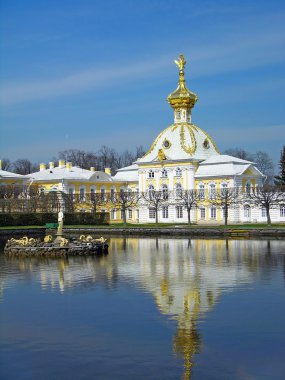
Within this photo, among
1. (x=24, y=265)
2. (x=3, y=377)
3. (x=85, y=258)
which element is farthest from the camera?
(x=85, y=258)

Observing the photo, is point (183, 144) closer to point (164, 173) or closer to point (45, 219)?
point (164, 173)

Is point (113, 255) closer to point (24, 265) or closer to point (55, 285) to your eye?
point (24, 265)

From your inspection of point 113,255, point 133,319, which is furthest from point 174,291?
point 113,255

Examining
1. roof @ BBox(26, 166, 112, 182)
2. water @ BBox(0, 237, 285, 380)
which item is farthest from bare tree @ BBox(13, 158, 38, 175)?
water @ BBox(0, 237, 285, 380)

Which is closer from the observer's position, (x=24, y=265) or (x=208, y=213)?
(x=24, y=265)

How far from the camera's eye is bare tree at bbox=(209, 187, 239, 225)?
50603 mm

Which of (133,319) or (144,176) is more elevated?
(144,176)

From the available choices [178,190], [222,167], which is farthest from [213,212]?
[178,190]

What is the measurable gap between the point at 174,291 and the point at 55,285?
3.67m

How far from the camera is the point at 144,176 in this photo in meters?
59.3

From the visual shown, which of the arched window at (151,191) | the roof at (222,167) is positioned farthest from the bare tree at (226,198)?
the arched window at (151,191)

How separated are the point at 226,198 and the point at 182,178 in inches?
308

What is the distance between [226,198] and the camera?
49.4m

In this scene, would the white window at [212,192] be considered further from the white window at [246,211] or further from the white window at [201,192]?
the white window at [246,211]
